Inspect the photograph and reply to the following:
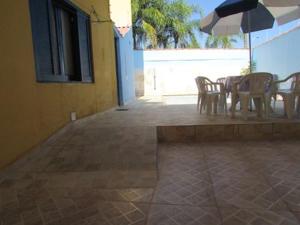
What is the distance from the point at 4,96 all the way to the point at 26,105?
1.28 ft

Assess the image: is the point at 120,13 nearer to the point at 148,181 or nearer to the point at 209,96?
the point at 209,96

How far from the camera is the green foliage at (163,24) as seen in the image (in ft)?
56.2

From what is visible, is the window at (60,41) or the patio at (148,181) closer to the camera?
the patio at (148,181)

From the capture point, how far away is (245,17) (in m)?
6.00

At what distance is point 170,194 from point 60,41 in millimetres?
2993

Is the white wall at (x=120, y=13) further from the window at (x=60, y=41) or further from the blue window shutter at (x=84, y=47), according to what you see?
the window at (x=60, y=41)

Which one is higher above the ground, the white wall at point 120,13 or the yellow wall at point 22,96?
the white wall at point 120,13

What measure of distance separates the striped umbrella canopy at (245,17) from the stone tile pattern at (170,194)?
258cm

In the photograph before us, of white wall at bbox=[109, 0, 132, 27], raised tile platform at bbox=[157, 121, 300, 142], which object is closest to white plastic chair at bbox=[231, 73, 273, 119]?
raised tile platform at bbox=[157, 121, 300, 142]

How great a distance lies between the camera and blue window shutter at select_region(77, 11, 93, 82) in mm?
5055

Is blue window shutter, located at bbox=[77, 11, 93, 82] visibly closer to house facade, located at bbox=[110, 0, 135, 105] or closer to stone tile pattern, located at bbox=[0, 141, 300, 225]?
stone tile pattern, located at bbox=[0, 141, 300, 225]

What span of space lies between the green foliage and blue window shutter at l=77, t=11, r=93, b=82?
11.7 m

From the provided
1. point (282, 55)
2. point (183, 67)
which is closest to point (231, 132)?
point (282, 55)

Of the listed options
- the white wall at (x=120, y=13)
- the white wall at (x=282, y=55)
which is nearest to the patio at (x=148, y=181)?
the white wall at (x=282, y=55)
